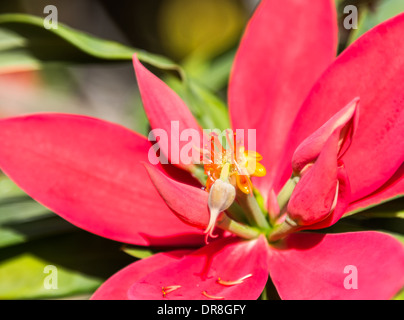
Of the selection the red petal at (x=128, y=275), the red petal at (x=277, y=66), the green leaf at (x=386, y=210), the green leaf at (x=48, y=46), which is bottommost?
Result: the red petal at (x=128, y=275)

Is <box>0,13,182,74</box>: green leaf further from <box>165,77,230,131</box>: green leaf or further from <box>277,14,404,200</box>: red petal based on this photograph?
<box>277,14,404,200</box>: red petal

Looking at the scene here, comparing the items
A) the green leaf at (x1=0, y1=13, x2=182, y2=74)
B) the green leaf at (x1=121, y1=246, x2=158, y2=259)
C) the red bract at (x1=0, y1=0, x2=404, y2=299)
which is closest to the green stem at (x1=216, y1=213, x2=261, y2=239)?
the red bract at (x1=0, y1=0, x2=404, y2=299)

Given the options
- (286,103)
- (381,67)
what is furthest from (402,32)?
(286,103)

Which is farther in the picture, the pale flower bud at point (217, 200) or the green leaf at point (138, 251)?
the green leaf at point (138, 251)

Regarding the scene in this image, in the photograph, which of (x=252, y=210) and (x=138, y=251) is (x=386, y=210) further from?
(x=138, y=251)

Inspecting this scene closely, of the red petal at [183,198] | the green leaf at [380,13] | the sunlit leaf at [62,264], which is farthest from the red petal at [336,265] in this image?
the green leaf at [380,13]

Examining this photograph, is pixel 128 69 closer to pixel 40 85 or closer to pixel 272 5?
pixel 40 85

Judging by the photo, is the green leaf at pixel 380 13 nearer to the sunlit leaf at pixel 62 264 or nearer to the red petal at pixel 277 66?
the red petal at pixel 277 66

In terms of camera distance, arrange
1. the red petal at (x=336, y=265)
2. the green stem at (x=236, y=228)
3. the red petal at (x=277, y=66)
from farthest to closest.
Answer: the red petal at (x=277, y=66) → the green stem at (x=236, y=228) → the red petal at (x=336, y=265)
